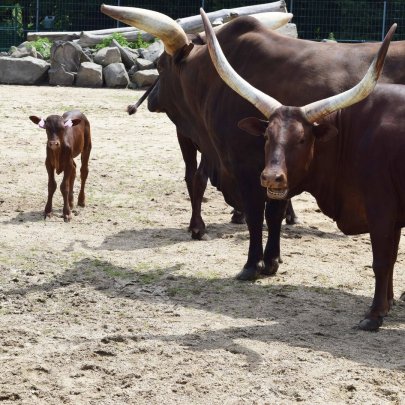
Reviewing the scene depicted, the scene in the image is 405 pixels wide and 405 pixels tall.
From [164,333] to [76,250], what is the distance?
237 cm

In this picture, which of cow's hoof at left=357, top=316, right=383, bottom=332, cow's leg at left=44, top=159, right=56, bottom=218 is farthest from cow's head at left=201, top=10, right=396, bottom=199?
cow's leg at left=44, top=159, right=56, bottom=218

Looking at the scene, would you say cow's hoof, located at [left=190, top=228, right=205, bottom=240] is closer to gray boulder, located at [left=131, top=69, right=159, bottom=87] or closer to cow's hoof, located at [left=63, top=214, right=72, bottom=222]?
cow's hoof, located at [left=63, top=214, right=72, bottom=222]

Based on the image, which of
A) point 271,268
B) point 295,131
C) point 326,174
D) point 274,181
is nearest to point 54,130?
point 271,268

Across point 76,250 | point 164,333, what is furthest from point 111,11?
point 164,333

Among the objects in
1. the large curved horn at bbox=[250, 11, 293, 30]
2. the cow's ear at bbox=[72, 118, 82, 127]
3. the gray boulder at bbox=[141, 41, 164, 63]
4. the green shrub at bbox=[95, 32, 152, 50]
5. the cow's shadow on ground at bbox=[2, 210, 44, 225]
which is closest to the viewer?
the cow's shadow on ground at bbox=[2, 210, 44, 225]

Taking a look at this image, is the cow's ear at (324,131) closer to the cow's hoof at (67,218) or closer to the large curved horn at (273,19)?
the large curved horn at (273,19)

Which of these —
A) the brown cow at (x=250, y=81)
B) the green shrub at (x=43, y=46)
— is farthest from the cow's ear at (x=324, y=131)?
the green shrub at (x=43, y=46)

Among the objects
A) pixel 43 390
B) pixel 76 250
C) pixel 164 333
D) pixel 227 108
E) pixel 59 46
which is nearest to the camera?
pixel 43 390

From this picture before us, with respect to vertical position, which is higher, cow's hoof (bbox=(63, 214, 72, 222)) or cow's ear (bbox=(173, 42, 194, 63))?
cow's ear (bbox=(173, 42, 194, 63))

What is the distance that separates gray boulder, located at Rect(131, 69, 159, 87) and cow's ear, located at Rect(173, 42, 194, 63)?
10679 mm

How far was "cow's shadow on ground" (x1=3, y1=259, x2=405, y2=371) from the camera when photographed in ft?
20.7

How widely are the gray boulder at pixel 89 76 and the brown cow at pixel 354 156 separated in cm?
1289

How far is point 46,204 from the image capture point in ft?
32.6

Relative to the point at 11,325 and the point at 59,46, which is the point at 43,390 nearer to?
the point at 11,325
